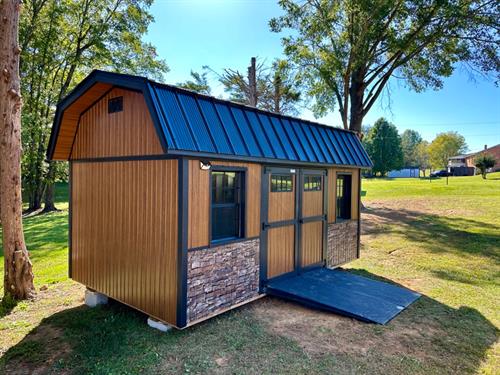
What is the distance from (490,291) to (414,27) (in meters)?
10.7

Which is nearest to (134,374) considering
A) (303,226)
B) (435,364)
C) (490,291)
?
(435,364)

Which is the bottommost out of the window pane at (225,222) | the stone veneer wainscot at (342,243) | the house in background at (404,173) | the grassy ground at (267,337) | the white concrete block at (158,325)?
the grassy ground at (267,337)

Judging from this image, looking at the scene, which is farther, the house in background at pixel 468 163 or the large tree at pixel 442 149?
the house in background at pixel 468 163

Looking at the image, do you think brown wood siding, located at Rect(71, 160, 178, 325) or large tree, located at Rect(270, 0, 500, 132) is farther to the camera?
large tree, located at Rect(270, 0, 500, 132)

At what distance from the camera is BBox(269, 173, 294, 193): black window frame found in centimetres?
526

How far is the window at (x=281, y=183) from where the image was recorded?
527 centimetres

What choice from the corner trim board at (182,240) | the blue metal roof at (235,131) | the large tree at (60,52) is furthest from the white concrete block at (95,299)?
the large tree at (60,52)

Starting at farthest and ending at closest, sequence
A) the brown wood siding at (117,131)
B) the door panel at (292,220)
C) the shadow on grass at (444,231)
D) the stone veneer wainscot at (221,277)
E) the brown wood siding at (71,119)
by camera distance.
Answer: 1. the shadow on grass at (444,231)
2. the door panel at (292,220)
3. the brown wood siding at (71,119)
4. the brown wood siding at (117,131)
5. the stone veneer wainscot at (221,277)

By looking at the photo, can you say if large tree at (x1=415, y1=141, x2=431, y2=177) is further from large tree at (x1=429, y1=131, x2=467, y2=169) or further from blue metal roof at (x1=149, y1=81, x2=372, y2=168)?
blue metal roof at (x1=149, y1=81, x2=372, y2=168)

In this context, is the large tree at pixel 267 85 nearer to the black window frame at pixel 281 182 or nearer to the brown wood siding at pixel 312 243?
the brown wood siding at pixel 312 243

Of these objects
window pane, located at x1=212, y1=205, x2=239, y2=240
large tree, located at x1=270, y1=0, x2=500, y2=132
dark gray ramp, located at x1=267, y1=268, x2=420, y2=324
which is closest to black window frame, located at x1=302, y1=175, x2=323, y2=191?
dark gray ramp, located at x1=267, y1=268, x2=420, y2=324

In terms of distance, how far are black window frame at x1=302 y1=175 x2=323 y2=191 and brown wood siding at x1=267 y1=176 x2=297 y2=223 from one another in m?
0.36

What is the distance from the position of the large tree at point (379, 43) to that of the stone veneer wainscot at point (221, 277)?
10512 millimetres

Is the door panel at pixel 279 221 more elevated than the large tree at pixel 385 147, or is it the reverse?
the large tree at pixel 385 147
